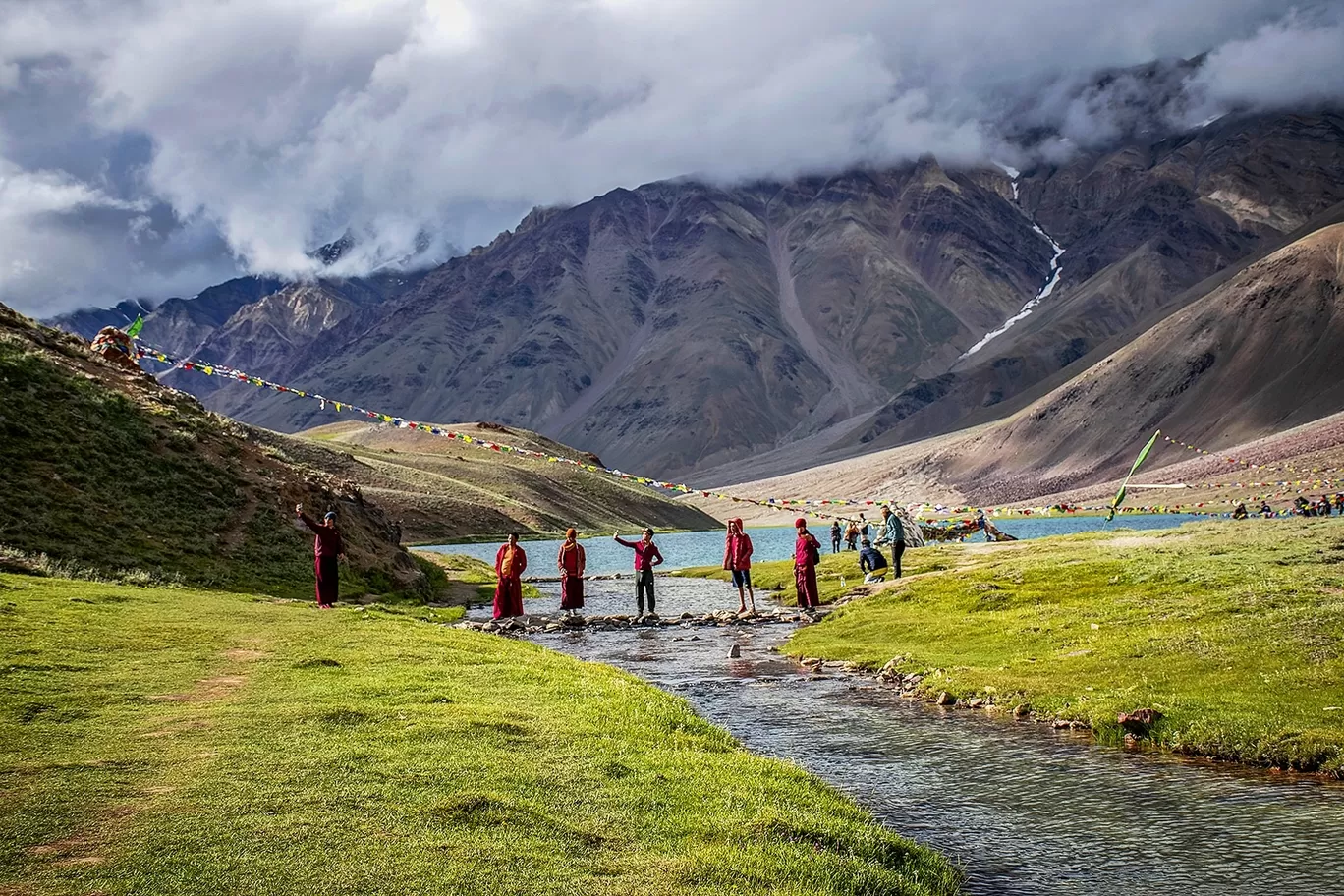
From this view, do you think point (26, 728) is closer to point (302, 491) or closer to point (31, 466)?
point (31, 466)

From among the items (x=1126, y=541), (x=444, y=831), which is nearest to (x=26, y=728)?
(x=444, y=831)

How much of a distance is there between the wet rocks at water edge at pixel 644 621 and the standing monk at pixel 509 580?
0.46 m

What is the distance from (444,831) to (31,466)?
118 ft

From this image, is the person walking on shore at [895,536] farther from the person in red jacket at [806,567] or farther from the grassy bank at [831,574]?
the person in red jacket at [806,567]

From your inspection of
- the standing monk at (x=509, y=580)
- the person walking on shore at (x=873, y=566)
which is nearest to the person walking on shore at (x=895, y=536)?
the person walking on shore at (x=873, y=566)

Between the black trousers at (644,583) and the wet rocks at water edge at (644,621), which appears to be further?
the black trousers at (644,583)

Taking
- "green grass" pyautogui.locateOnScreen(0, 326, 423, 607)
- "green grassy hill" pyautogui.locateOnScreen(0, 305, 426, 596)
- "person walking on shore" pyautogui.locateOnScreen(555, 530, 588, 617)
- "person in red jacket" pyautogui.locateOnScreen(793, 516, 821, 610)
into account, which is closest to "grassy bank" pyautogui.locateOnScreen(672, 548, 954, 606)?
"person in red jacket" pyautogui.locateOnScreen(793, 516, 821, 610)

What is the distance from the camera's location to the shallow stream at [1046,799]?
12625 mm

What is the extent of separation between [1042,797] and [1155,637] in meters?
10.6

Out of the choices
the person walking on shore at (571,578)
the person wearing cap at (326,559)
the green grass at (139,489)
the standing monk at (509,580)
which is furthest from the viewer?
the person walking on shore at (571,578)

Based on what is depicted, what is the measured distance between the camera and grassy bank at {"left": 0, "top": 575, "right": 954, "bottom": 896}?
945 cm

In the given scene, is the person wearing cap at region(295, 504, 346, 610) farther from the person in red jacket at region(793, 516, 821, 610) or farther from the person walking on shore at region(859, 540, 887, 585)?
the person walking on shore at region(859, 540, 887, 585)

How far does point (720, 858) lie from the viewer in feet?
34.3

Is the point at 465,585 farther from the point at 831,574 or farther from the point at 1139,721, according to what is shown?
the point at 1139,721
